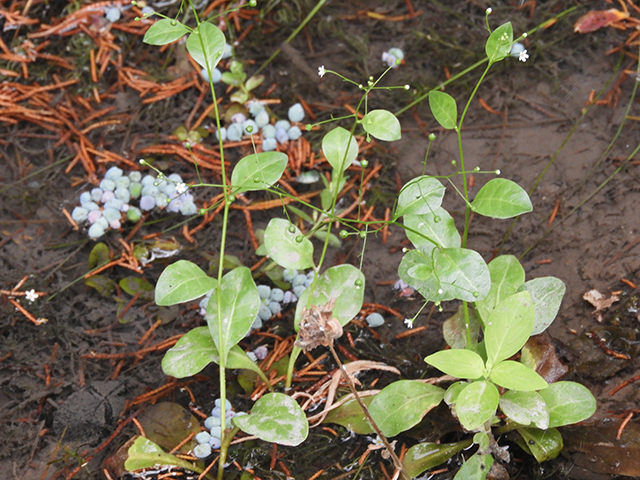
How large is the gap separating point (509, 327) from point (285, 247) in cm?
86

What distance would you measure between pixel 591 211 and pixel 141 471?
90.0 inches

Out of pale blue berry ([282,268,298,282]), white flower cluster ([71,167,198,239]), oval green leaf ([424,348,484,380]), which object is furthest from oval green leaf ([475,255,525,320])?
white flower cluster ([71,167,198,239])

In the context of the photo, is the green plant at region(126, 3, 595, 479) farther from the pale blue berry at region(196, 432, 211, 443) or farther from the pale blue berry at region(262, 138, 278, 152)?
the pale blue berry at region(262, 138, 278, 152)

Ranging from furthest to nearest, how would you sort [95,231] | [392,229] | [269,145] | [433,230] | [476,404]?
[269,145] < [392,229] < [95,231] < [433,230] < [476,404]

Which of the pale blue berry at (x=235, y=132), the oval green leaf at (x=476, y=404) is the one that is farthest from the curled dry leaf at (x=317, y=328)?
the pale blue berry at (x=235, y=132)

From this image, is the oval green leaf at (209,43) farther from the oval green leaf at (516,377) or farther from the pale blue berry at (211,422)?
the oval green leaf at (516,377)

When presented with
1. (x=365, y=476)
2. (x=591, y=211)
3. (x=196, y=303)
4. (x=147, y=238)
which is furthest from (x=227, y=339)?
(x=591, y=211)

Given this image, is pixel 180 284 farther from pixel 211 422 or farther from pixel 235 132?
pixel 235 132

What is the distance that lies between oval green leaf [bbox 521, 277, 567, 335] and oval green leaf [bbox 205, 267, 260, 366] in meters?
1.03

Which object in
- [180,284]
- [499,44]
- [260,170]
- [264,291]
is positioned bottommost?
[264,291]

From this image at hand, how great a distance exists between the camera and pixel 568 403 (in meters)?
2.00

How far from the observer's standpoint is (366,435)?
2229 mm

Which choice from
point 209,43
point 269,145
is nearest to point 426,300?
point 209,43

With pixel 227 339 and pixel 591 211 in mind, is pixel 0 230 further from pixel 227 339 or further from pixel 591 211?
pixel 591 211
